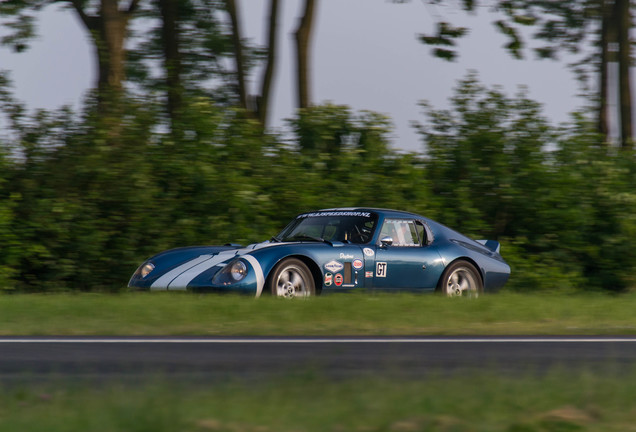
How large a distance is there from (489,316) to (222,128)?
714 centimetres

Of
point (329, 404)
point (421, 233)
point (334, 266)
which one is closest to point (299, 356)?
point (329, 404)

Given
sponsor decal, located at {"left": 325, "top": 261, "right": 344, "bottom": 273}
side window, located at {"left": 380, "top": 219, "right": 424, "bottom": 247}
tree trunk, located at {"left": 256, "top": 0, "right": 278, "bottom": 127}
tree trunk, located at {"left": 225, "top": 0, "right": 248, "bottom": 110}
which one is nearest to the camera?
sponsor decal, located at {"left": 325, "top": 261, "right": 344, "bottom": 273}

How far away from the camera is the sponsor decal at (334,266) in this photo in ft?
37.1

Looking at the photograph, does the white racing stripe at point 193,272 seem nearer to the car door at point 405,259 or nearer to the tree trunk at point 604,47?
the car door at point 405,259

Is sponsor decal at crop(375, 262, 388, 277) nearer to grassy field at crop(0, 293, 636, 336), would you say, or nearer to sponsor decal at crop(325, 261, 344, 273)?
sponsor decal at crop(325, 261, 344, 273)

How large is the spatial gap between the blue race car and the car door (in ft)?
0.04

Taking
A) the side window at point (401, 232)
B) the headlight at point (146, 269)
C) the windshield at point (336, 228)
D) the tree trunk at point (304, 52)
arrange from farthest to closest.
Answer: the tree trunk at point (304, 52)
the side window at point (401, 232)
the windshield at point (336, 228)
the headlight at point (146, 269)

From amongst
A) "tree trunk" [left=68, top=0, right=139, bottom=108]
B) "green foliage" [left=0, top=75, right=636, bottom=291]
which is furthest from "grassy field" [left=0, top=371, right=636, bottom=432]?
"tree trunk" [left=68, top=0, right=139, bottom=108]

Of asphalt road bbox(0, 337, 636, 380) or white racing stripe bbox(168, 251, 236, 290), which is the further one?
white racing stripe bbox(168, 251, 236, 290)

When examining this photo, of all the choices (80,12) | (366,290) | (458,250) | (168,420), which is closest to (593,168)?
(458,250)

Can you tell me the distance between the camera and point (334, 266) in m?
11.4

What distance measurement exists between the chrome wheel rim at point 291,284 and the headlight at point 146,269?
1.64 metres

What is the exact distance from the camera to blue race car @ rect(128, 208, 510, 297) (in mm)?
10852

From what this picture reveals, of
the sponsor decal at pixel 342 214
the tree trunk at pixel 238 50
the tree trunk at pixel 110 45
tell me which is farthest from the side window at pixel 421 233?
the tree trunk at pixel 238 50
